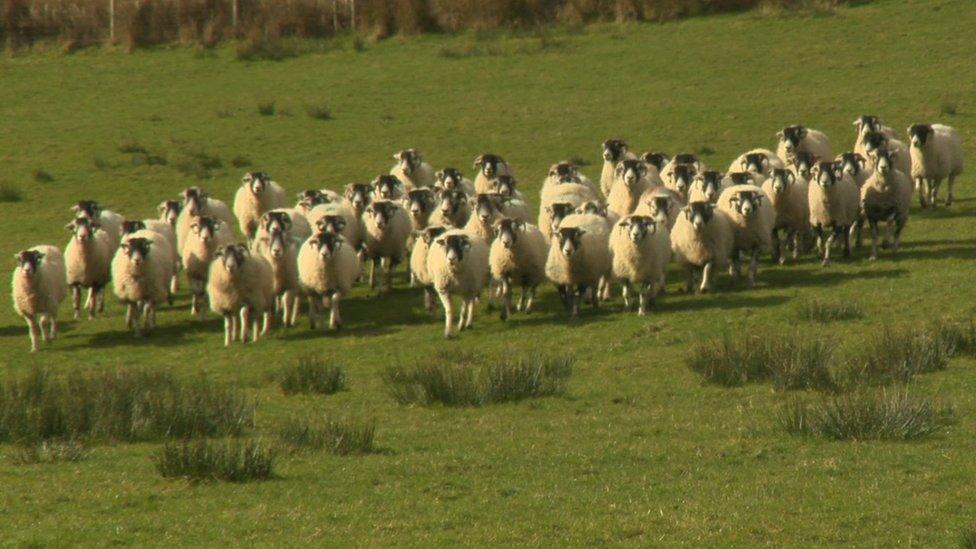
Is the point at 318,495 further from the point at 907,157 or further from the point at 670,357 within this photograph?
the point at 907,157

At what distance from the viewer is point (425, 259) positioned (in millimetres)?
22109

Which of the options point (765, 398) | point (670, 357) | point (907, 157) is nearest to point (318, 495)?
point (765, 398)

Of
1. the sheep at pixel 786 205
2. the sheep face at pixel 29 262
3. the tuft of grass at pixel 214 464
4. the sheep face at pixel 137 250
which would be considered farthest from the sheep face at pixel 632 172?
the tuft of grass at pixel 214 464

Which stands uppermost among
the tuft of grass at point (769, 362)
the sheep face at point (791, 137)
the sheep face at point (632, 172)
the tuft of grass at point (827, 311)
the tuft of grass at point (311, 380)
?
the sheep face at point (791, 137)

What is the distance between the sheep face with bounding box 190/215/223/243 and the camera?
2280 cm

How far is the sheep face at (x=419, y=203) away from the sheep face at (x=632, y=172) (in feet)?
10.0

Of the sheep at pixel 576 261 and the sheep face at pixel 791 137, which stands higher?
the sheep face at pixel 791 137

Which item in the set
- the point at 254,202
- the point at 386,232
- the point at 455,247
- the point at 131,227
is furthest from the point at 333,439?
the point at 254,202

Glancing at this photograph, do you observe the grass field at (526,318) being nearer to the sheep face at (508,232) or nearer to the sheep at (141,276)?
the sheep at (141,276)

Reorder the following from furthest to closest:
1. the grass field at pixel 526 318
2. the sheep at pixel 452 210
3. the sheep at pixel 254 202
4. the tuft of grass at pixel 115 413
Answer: the sheep at pixel 254 202, the sheep at pixel 452 210, the tuft of grass at pixel 115 413, the grass field at pixel 526 318

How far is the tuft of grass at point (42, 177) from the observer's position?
113 ft

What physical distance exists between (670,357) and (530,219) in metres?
7.83

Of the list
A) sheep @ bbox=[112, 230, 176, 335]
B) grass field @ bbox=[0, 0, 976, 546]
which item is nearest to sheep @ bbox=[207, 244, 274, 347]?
grass field @ bbox=[0, 0, 976, 546]

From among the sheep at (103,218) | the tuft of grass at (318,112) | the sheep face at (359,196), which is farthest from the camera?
the tuft of grass at (318,112)
